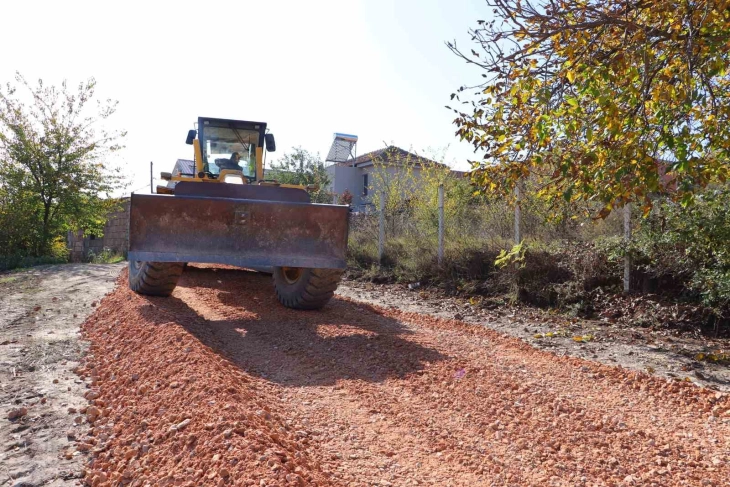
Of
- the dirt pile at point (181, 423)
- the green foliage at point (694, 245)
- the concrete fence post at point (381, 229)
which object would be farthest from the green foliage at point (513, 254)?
the concrete fence post at point (381, 229)

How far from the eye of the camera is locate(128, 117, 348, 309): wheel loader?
6484mm

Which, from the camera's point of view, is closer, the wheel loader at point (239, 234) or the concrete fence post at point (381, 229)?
the wheel loader at point (239, 234)

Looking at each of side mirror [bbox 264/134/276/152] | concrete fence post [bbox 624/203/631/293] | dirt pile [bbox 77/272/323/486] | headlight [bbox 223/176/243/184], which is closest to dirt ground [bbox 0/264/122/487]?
dirt pile [bbox 77/272/323/486]

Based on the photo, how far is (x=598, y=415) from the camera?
4000 millimetres

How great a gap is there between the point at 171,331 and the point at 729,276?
19.2ft

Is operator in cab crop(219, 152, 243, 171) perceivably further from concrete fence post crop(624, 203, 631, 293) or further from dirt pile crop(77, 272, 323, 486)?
concrete fence post crop(624, 203, 631, 293)

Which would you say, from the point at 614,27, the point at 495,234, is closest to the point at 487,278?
the point at 495,234

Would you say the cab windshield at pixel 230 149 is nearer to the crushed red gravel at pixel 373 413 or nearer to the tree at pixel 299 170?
Answer: the crushed red gravel at pixel 373 413

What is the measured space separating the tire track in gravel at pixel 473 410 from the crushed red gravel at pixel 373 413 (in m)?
0.01

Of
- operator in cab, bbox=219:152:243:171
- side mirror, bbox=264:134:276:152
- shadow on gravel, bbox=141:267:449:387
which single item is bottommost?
shadow on gravel, bbox=141:267:449:387

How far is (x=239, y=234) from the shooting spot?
675cm

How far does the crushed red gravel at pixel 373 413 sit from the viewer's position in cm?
307

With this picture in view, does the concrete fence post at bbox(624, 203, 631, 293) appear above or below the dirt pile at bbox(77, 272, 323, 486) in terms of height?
above

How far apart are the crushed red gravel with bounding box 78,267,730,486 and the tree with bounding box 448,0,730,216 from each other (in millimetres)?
1619
